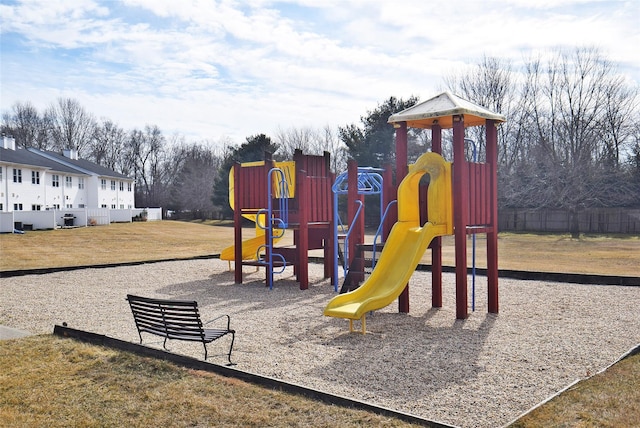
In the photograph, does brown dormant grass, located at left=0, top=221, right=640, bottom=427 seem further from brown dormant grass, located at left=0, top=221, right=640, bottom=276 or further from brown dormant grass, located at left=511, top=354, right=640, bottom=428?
brown dormant grass, located at left=0, top=221, right=640, bottom=276

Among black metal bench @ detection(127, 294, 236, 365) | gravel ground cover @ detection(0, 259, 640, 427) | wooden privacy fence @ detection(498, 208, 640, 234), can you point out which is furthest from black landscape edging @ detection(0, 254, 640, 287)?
wooden privacy fence @ detection(498, 208, 640, 234)

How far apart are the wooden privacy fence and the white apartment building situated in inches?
1454

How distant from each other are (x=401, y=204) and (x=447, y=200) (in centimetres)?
82

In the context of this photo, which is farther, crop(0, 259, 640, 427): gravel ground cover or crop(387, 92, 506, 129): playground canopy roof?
crop(387, 92, 506, 129): playground canopy roof

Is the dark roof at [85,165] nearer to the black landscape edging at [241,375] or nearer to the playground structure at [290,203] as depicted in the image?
the playground structure at [290,203]

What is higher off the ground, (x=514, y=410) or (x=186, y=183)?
(x=186, y=183)

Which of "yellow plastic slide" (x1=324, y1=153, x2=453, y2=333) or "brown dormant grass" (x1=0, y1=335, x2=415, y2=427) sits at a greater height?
"yellow plastic slide" (x1=324, y1=153, x2=453, y2=333)

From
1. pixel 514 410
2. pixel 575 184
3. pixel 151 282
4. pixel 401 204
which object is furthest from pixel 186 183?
pixel 514 410

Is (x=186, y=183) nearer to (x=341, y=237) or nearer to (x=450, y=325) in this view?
(x=341, y=237)

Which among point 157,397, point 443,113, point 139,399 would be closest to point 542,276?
point 443,113

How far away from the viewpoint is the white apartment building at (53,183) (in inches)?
1674

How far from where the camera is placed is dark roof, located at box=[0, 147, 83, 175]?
1703 inches

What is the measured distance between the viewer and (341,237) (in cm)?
1630

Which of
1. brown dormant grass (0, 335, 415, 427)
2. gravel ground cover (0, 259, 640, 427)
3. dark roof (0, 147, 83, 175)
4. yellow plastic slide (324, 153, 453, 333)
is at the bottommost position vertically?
gravel ground cover (0, 259, 640, 427)
